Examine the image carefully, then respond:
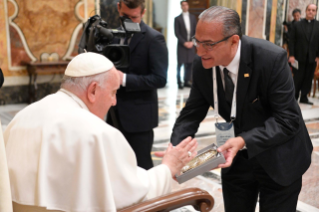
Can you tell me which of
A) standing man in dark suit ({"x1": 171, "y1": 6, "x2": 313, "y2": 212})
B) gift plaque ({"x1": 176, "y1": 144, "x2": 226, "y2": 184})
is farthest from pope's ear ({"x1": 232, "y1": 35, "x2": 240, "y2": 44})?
gift plaque ({"x1": 176, "y1": 144, "x2": 226, "y2": 184})

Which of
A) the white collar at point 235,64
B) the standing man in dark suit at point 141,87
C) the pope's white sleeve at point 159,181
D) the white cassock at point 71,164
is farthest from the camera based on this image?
the standing man in dark suit at point 141,87

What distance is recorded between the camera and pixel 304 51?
576 cm

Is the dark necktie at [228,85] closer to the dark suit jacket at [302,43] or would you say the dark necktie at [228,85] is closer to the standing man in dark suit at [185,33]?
the dark suit jacket at [302,43]

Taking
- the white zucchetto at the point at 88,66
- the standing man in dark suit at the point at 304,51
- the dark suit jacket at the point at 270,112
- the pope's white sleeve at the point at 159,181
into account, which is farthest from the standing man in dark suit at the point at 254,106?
the standing man in dark suit at the point at 304,51

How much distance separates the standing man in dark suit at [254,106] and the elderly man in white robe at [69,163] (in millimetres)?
551

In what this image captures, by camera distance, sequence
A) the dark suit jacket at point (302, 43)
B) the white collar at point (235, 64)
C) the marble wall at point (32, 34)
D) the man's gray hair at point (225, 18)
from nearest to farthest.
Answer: the man's gray hair at point (225, 18)
the white collar at point (235, 64)
the dark suit jacket at point (302, 43)
the marble wall at point (32, 34)

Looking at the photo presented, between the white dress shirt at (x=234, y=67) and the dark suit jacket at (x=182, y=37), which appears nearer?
the white dress shirt at (x=234, y=67)

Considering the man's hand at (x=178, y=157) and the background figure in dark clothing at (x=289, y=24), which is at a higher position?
the background figure in dark clothing at (x=289, y=24)

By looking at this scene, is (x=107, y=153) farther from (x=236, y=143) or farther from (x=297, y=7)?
(x=297, y=7)

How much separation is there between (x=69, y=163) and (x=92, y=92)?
1.30ft

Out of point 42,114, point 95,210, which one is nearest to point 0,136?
point 42,114

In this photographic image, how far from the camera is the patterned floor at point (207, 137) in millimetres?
3619

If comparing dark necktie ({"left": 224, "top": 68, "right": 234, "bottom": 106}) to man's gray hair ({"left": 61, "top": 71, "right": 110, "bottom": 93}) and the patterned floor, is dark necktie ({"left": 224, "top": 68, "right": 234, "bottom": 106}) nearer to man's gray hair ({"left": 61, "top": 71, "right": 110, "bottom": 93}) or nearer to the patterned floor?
man's gray hair ({"left": 61, "top": 71, "right": 110, "bottom": 93})

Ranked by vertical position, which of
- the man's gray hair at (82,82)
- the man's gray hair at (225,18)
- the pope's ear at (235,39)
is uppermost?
the man's gray hair at (225,18)
